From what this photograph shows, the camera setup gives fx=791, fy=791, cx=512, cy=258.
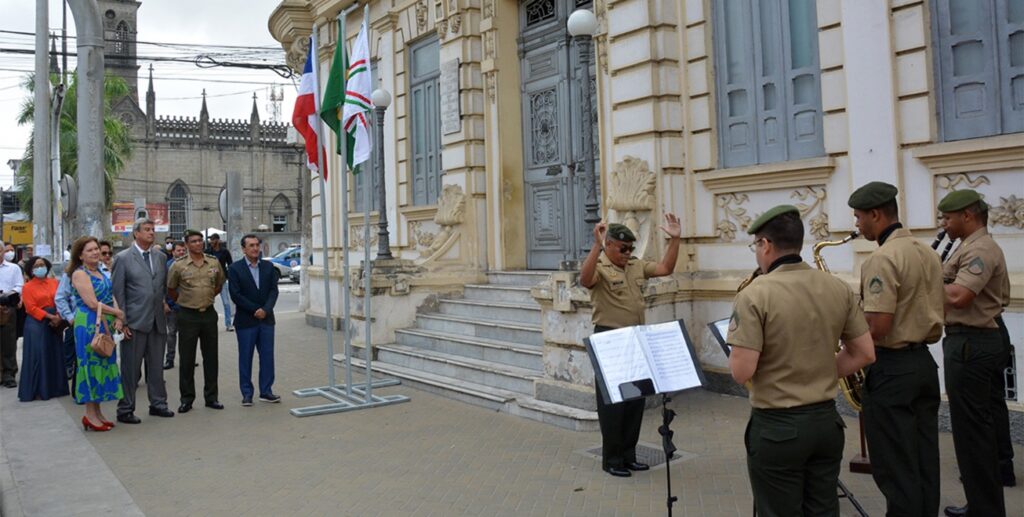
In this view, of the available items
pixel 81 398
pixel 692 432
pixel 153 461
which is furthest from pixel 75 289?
pixel 692 432

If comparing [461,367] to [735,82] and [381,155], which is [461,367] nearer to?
[381,155]

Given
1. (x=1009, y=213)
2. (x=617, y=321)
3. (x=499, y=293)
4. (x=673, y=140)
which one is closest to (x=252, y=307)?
(x=499, y=293)

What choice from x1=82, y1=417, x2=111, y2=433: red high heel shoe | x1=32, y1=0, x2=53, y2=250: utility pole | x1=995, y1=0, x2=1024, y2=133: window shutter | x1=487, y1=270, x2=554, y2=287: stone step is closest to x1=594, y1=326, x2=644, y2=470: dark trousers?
x1=995, y1=0, x2=1024, y2=133: window shutter

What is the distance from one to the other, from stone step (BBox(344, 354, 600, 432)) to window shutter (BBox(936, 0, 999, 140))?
13.8ft

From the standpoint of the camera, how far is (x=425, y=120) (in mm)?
13523

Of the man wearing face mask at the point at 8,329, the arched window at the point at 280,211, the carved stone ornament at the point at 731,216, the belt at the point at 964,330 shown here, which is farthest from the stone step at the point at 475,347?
the arched window at the point at 280,211

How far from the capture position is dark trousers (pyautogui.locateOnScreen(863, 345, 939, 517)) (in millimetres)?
4168

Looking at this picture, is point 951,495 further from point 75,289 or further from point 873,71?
point 75,289

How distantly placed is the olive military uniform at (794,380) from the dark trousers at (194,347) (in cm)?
708

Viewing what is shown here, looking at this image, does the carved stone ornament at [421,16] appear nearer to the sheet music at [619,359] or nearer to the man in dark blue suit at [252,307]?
the man in dark blue suit at [252,307]

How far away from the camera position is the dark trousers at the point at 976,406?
4602 millimetres

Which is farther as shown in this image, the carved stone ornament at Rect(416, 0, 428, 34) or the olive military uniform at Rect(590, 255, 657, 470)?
the carved stone ornament at Rect(416, 0, 428, 34)

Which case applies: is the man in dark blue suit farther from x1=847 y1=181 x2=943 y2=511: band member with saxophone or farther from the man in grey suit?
x1=847 y1=181 x2=943 y2=511: band member with saxophone

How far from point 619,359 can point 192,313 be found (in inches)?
237
